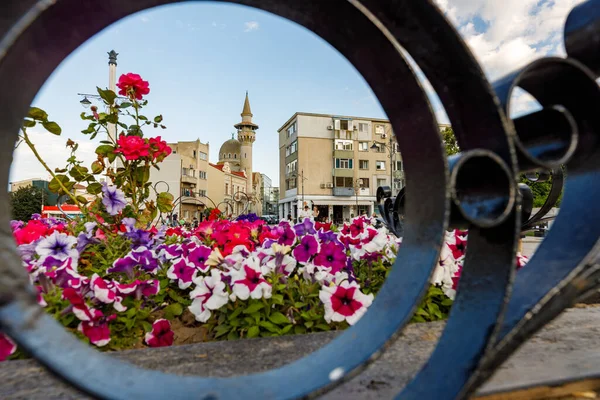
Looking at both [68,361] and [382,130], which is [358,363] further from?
[382,130]

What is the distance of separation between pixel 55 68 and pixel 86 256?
243 cm

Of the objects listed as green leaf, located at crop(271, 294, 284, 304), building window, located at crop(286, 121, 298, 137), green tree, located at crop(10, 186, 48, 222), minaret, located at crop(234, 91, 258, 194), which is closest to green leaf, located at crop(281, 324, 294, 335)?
green leaf, located at crop(271, 294, 284, 304)

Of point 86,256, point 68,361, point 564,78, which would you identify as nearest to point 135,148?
point 86,256

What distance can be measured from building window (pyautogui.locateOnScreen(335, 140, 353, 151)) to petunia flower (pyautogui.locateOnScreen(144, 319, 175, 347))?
131ft

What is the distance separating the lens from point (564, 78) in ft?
2.85

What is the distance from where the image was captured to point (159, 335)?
1.78 m

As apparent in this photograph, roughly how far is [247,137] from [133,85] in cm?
6267

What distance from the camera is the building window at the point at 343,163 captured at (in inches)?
1617

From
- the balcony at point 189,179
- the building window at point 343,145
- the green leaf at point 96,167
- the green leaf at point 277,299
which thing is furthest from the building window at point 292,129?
the green leaf at point 277,299

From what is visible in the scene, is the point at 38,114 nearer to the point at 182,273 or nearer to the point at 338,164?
the point at 182,273

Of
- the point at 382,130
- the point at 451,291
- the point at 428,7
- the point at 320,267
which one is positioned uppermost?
the point at 382,130

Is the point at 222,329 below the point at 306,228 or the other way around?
below

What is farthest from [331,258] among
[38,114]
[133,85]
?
[133,85]

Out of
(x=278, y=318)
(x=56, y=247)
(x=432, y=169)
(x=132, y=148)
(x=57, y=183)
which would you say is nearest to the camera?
(x=432, y=169)
